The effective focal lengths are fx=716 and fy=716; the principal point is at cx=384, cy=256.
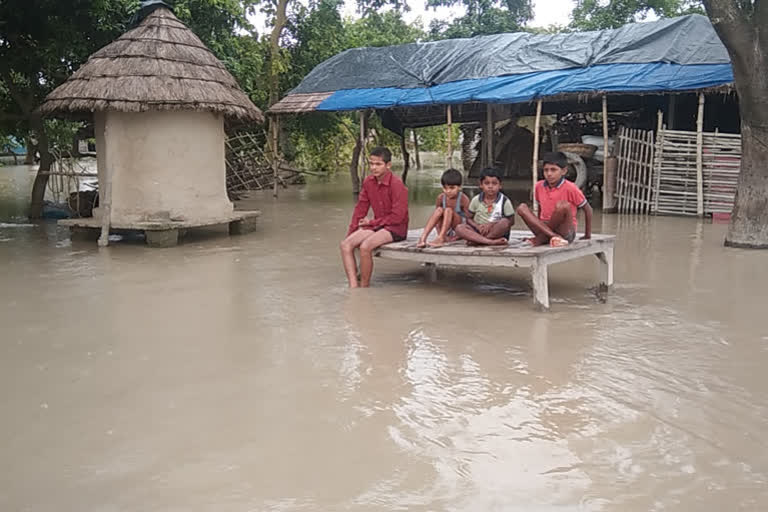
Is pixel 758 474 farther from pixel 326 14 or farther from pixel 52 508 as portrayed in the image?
pixel 326 14

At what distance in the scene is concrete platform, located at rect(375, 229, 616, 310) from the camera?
18.3 feet

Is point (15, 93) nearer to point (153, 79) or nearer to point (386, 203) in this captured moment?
point (153, 79)

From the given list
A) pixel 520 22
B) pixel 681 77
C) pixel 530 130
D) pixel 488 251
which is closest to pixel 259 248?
pixel 488 251

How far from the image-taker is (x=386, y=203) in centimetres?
661

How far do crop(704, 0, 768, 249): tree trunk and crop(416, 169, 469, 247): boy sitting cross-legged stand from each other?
3.85 m

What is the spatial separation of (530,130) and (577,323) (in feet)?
52.9

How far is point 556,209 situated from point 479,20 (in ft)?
60.7

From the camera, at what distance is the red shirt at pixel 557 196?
19.4 ft

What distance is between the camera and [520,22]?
23938mm

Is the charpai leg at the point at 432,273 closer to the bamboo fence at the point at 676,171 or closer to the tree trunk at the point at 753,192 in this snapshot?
the tree trunk at the point at 753,192

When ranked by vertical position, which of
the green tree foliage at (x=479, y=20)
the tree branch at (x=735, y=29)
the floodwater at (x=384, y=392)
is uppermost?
the green tree foliage at (x=479, y=20)

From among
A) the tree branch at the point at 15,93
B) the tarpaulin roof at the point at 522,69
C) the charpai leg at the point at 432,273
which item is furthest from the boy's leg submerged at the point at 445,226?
the tree branch at the point at 15,93

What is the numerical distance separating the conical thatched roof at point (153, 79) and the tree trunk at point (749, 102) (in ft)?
20.0

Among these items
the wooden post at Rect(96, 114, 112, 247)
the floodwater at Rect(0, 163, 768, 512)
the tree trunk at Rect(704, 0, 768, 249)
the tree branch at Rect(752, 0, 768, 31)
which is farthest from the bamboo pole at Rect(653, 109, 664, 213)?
the wooden post at Rect(96, 114, 112, 247)
